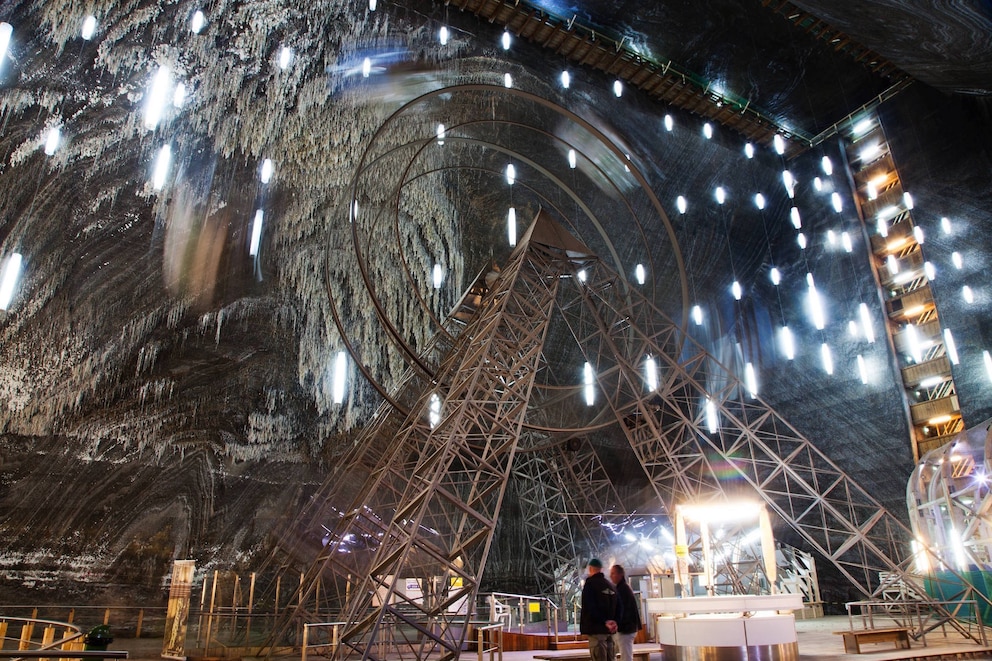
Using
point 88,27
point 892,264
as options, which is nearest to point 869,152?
point 892,264

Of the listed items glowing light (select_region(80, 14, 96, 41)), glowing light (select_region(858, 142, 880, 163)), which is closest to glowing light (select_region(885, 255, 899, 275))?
glowing light (select_region(858, 142, 880, 163))

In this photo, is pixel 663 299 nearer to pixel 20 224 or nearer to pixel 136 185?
pixel 136 185

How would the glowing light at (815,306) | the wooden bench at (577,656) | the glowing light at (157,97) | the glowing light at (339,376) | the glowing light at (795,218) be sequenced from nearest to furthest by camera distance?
the wooden bench at (577,656) < the glowing light at (157,97) < the glowing light at (339,376) < the glowing light at (815,306) < the glowing light at (795,218)

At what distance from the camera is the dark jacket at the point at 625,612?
567 cm

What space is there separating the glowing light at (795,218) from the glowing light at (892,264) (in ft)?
10.9

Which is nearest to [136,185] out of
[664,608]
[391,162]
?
[391,162]

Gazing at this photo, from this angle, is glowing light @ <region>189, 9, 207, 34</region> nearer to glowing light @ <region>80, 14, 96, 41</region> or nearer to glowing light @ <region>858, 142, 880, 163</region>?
glowing light @ <region>80, 14, 96, 41</region>

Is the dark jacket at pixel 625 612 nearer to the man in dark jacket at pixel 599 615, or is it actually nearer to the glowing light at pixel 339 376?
the man in dark jacket at pixel 599 615

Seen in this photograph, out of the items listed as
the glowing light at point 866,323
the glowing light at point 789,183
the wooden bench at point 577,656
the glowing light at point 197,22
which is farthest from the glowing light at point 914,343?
the glowing light at point 197,22

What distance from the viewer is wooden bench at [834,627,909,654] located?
8766 millimetres

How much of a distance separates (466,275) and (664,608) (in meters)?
13.0

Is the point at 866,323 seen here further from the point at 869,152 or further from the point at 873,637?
the point at 873,637

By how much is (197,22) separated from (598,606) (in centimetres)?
1658

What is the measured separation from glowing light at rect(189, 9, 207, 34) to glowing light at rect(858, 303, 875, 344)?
72.3ft
